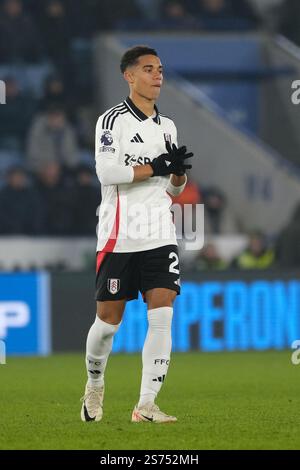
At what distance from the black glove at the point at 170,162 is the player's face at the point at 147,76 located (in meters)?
0.40

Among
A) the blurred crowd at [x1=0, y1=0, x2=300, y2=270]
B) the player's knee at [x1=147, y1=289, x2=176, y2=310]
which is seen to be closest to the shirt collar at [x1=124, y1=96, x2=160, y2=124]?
the player's knee at [x1=147, y1=289, x2=176, y2=310]

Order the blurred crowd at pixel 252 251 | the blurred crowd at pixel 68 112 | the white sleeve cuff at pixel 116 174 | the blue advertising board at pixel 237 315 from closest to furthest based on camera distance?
the white sleeve cuff at pixel 116 174
the blue advertising board at pixel 237 315
the blurred crowd at pixel 252 251
the blurred crowd at pixel 68 112

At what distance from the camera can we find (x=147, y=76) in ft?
27.4

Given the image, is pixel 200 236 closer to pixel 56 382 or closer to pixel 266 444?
pixel 56 382

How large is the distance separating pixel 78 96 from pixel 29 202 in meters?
3.52

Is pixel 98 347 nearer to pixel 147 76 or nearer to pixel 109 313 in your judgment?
pixel 109 313

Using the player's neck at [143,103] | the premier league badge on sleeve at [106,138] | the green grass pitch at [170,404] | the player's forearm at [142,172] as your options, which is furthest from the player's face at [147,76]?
the green grass pitch at [170,404]

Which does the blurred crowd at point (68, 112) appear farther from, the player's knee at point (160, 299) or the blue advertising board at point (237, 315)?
the player's knee at point (160, 299)

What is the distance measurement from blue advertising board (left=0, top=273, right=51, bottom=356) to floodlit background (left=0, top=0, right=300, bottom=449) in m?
0.02

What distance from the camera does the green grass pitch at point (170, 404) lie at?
7355mm

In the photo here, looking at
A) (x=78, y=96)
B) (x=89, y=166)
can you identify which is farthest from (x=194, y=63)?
(x=89, y=166)

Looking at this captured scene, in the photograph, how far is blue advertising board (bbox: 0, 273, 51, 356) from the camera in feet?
52.9

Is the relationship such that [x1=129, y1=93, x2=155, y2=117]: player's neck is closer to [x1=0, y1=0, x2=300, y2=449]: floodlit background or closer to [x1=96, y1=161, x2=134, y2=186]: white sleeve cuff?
[x1=96, y1=161, x2=134, y2=186]: white sleeve cuff

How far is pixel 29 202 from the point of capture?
17.8m
